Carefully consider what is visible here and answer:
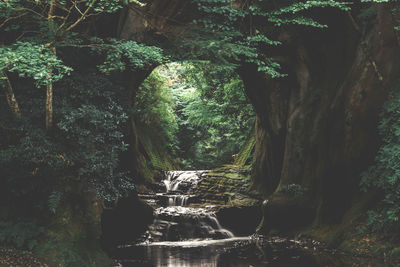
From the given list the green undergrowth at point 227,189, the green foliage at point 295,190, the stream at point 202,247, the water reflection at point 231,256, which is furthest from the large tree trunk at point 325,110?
the water reflection at point 231,256

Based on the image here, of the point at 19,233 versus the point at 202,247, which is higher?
the point at 19,233

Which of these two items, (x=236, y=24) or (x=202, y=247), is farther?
(x=236, y=24)

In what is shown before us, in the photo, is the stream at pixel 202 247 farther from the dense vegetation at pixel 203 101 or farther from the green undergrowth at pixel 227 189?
the dense vegetation at pixel 203 101

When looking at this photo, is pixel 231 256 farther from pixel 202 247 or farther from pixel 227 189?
pixel 227 189

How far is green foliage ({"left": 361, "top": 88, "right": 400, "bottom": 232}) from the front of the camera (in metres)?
8.24

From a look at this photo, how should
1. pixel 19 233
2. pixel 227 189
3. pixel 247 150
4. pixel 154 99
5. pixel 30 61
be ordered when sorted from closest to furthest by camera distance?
pixel 30 61
pixel 19 233
pixel 227 189
pixel 154 99
pixel 247 150

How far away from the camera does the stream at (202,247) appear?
8.88 metres

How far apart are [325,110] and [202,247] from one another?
19.5 feet

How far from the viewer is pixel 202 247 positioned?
11.3 m

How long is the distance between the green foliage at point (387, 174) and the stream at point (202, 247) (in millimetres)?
1062

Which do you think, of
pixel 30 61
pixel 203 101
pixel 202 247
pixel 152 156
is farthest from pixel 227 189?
pixel 30 61

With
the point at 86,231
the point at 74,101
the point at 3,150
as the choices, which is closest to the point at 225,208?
the point at 86,231

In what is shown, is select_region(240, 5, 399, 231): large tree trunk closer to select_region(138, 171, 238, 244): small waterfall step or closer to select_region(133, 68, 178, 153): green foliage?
select_region(138, 171, 238, 244): small waterfall step

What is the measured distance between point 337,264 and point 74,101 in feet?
23.4
